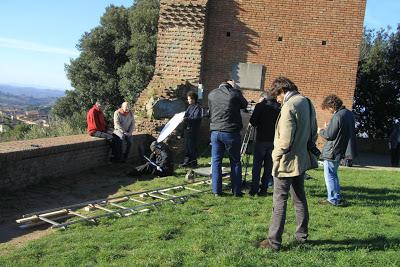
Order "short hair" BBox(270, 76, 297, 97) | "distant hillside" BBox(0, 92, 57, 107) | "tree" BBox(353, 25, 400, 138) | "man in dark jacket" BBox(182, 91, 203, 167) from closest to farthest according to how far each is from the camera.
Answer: "short hair" BBox(270, 76, 297, 97), "man in dark jacket" BBox(182, 91, 203, 167), "tree" BBox(353, 25, 400, 138), "distant hillside" BBox(0, 92, 57, 107)

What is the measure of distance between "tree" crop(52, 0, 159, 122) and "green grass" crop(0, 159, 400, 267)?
23412 millimetres

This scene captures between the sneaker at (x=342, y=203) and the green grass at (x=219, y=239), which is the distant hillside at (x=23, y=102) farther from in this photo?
the sneaker at (x=342, y=203)

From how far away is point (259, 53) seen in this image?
16.6 meters

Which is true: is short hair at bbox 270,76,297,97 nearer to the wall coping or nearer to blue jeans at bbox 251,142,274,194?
blue jeans at bbox 251,142,274,194

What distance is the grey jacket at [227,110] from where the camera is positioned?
7.83m

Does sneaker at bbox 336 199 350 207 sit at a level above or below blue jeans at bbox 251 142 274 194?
below

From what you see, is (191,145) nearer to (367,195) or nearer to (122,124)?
(122,124)

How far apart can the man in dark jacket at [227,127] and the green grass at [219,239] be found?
1.72 ft

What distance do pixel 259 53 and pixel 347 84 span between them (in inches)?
124

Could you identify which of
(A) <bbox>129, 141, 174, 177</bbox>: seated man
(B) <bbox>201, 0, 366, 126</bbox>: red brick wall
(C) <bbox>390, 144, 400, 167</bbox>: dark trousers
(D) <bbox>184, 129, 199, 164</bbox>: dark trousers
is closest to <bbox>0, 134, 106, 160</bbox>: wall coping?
(A) <bbox>129, 141, 174, 177</bbox>: seated man

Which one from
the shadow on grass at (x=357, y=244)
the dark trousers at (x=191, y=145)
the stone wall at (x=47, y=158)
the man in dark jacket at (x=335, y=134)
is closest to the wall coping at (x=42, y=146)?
the stone wall at (x=47, y=158)

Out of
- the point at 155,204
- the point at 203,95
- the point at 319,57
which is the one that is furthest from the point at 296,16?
the point at 155,204

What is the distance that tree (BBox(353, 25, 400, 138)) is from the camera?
23484 millimetres

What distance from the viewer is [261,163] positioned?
8.09 meters
